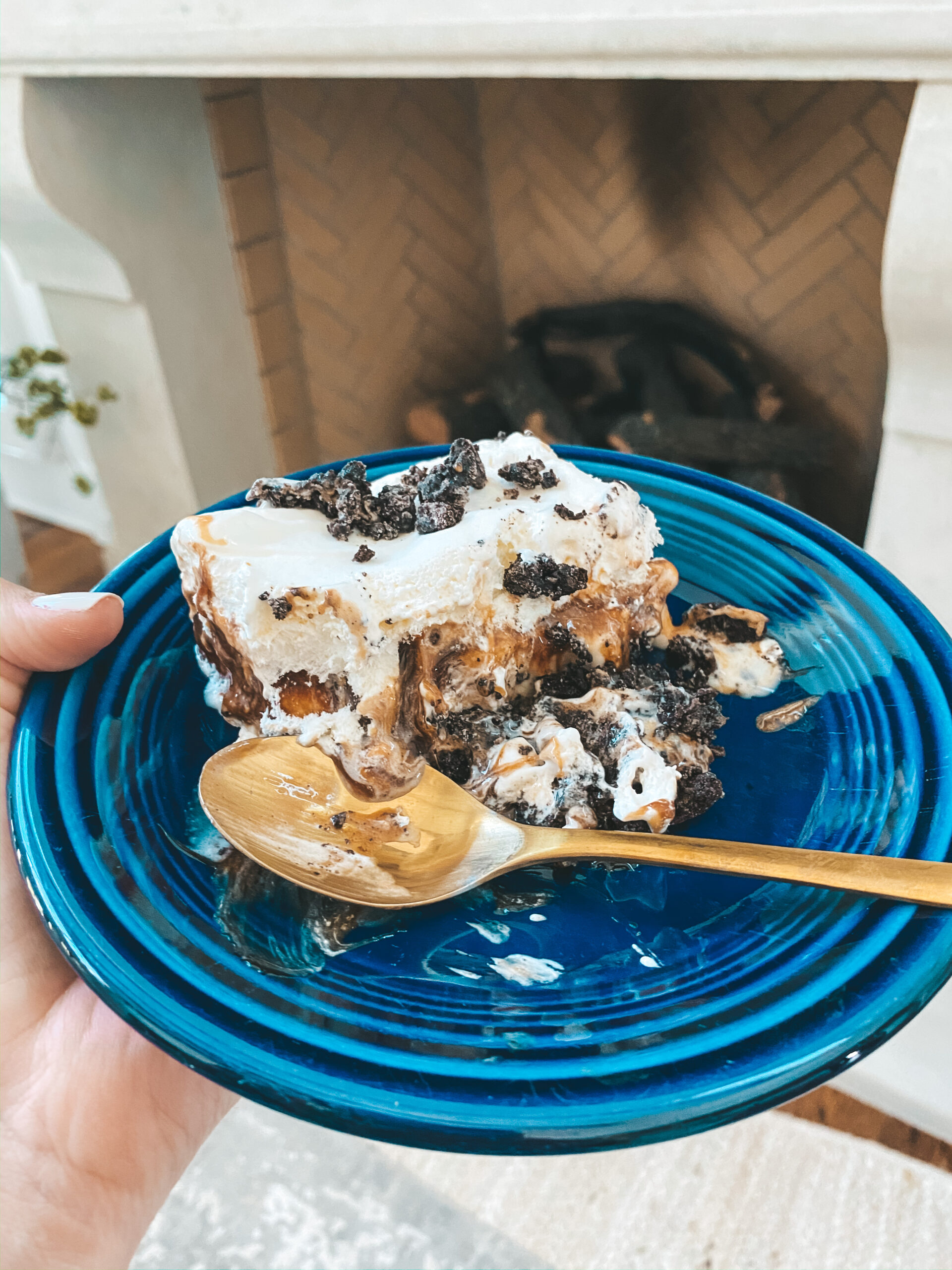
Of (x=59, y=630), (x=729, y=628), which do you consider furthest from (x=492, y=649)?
(x=59, y=630)

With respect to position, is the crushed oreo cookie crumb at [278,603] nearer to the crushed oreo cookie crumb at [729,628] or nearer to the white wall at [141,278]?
the crushed oreo cookie crumb at [729,628]

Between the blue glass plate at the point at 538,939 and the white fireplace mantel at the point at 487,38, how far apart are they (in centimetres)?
42

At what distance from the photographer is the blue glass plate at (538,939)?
16.1 inches

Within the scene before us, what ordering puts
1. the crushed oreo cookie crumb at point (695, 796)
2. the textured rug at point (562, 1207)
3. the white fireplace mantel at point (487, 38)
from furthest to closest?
the textured rug at point (562, 1207) < the white fireplace mantel at point (487, 38) < the crushed oreo cookie crumb at point (695, 796)

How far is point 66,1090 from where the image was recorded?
24.3 inches

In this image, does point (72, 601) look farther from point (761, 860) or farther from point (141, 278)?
point (141, 278)

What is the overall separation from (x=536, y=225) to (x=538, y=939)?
1.50 meters

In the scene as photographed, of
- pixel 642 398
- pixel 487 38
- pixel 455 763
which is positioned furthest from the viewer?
pixel 642 398

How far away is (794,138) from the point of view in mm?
1351

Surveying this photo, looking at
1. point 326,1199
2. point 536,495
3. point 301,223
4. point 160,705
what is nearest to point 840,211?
point 301,223

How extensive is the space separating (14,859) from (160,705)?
0.44 feet

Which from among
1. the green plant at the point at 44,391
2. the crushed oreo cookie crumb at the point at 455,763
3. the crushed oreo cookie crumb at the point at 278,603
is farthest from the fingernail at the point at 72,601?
the green plant at the point at 44,391

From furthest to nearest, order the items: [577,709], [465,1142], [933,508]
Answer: [933,508], [577,709], [465,1142]

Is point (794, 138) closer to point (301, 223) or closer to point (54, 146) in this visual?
point (301, 223)
